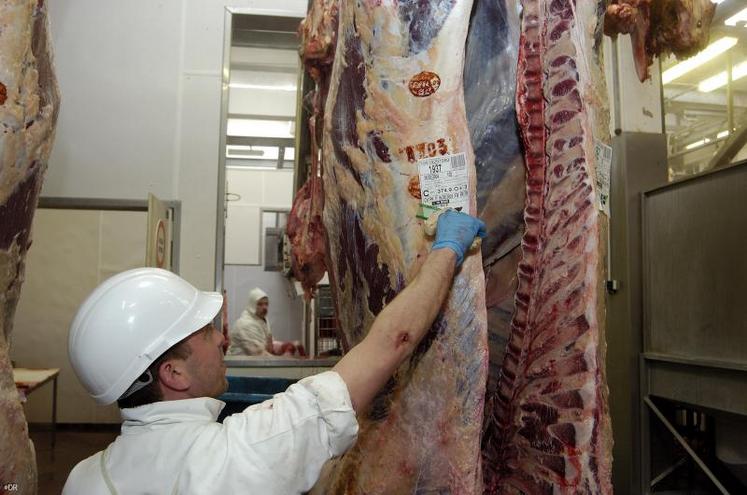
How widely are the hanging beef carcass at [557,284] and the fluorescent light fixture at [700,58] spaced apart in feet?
8.99

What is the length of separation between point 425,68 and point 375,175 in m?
0.31

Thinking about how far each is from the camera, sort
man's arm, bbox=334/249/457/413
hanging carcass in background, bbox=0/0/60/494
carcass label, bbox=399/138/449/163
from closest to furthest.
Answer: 1. man's arm, bbox=334/249/457/413
2. carcass label, bbox=399/138/449/163
3. hanging carcass in background, bbox=0/0/60/494

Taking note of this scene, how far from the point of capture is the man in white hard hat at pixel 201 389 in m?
1.19

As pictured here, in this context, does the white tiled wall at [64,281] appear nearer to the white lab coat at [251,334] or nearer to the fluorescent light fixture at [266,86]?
the white lab coat at [251,334]

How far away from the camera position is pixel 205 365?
147 centimetres

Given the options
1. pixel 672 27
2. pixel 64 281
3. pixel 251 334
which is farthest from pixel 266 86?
pixel 672 27

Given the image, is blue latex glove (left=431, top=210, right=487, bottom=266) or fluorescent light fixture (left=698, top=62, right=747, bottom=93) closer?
blue latex glove (left=431, top=210, right=487, bottom=266)

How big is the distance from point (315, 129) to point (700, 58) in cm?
375

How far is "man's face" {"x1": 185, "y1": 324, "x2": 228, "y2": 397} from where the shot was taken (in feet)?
4.75

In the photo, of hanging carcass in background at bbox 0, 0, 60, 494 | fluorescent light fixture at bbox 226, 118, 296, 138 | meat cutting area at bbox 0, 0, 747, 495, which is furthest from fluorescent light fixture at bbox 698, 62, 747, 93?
hanging carcass in background at bbox 0, 0, 60, 494

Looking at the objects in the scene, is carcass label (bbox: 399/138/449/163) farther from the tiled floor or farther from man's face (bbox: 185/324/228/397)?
the tiled floor

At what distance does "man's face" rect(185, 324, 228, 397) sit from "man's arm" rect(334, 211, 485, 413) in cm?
33

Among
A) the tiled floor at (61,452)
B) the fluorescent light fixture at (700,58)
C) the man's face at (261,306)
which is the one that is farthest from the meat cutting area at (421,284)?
the man's face at (261,306)

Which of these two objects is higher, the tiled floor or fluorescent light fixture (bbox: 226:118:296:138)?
fluorescent light fixture (bbox: 226:118:296:138)
